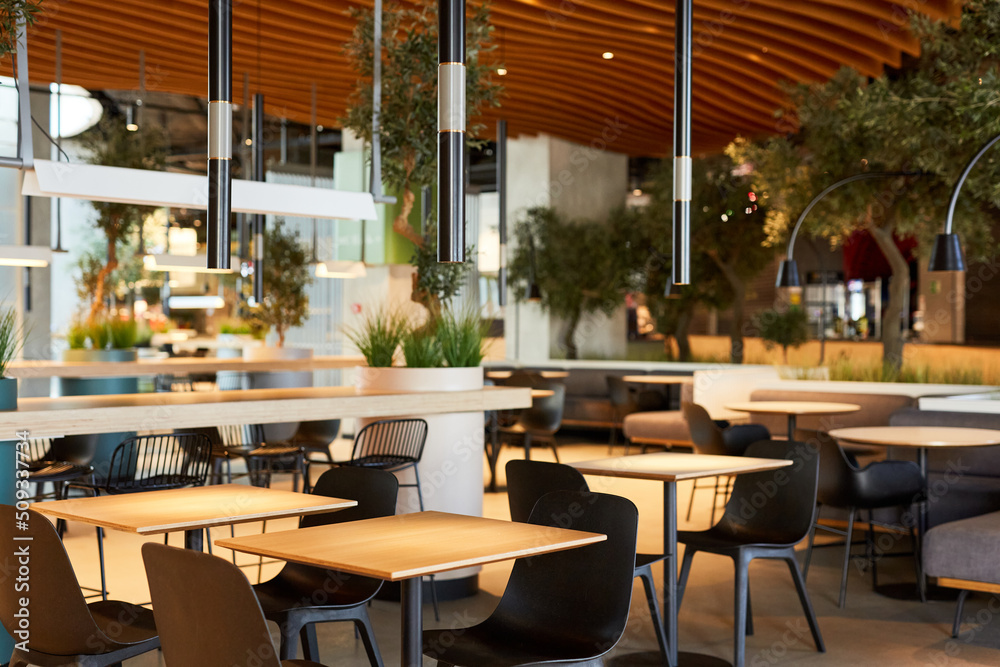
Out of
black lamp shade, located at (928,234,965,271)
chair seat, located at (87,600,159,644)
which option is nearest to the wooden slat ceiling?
black lamp shade, located at (928,234,965,271)

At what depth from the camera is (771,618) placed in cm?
513

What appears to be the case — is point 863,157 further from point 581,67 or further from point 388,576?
point 388,576

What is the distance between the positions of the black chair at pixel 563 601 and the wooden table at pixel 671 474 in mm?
947

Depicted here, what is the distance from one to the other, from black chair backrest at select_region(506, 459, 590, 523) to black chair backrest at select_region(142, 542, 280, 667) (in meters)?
1.83

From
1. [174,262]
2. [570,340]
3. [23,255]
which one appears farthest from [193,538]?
[570,340]

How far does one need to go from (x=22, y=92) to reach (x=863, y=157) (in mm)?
7957

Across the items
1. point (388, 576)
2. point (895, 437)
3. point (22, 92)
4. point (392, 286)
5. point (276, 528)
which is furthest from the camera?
point (392, 286)

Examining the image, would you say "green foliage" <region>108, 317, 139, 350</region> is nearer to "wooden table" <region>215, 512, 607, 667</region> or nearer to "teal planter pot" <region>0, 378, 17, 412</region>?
"teal planter pot" <region>0, 378, 17, 412</region>

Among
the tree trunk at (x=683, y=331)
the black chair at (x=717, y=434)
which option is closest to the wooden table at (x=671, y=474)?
the black chair at (x=717, y=434)

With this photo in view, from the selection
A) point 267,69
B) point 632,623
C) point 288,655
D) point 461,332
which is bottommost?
point 632,623

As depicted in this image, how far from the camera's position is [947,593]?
5.61 m

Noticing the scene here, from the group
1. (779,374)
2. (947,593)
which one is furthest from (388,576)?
(779,374)

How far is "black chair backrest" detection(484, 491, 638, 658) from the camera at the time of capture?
2941 millimetres

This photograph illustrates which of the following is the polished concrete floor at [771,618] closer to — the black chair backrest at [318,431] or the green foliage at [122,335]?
the black chair backrest at [318,431]
